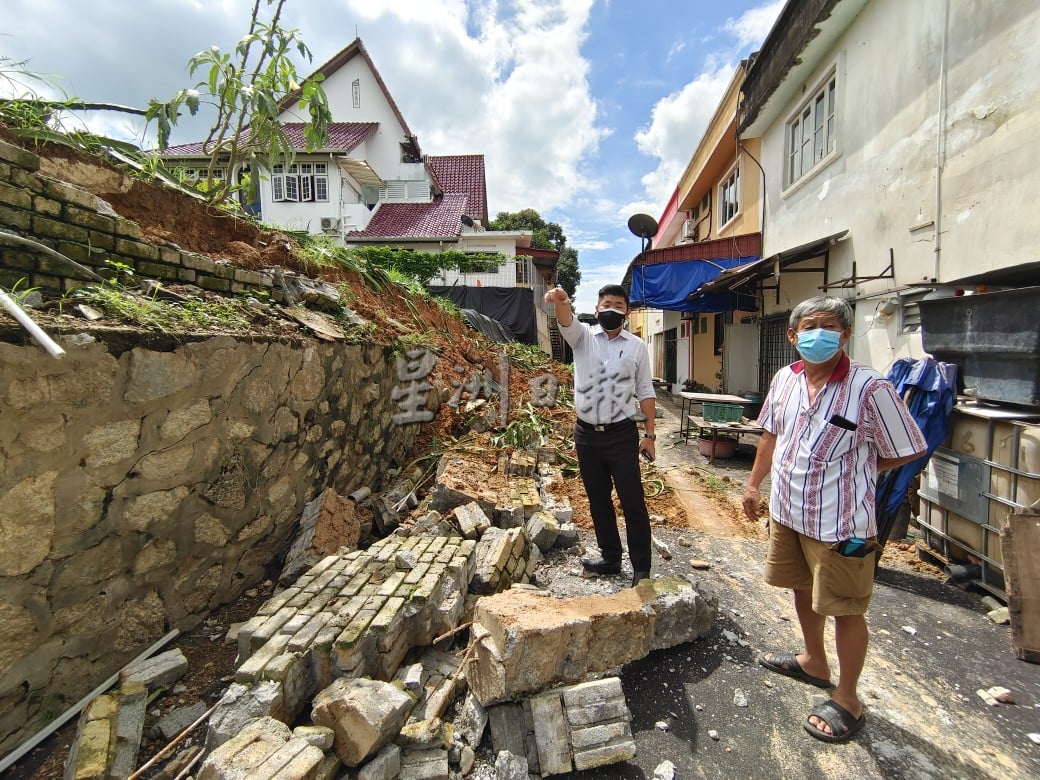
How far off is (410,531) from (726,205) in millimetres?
11272

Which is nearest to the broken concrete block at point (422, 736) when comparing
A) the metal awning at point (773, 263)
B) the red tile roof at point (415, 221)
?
the metal awning at point (773, 263)

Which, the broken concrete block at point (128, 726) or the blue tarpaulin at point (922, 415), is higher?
the blue tarpaulin at point (922, 415)

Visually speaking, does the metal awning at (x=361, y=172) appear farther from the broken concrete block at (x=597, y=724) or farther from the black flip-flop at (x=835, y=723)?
the black flip-flop at (x=835, y=723)

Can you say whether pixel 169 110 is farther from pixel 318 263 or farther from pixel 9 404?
pixel 9 404

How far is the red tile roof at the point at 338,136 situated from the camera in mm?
17234

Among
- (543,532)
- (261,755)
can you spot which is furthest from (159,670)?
(543,532)

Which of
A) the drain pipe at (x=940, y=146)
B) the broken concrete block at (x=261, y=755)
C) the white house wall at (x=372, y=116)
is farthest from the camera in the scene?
the white house wall at (x=372, y=116)

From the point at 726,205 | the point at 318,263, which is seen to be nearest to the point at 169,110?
the point at 318,263

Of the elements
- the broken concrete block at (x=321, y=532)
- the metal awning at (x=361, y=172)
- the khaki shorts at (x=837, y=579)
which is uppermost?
the metal awning at (x=361, y=172)

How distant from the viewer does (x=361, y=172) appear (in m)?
19.0

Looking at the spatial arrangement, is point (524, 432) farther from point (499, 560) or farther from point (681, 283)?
point (681, 283)

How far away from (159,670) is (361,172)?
20.1 meters

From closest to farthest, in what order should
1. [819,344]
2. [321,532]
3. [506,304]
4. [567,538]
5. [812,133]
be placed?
[819,344]
[321,532]
[567,538]
[812,133]
[506,304]

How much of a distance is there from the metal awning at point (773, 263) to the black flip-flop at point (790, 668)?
5.29 meters
